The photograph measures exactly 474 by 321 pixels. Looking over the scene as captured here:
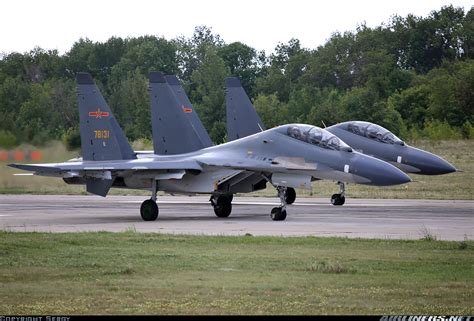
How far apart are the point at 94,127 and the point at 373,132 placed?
31.0 ft

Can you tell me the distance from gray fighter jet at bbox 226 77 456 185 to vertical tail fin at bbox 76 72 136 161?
5.98 metres

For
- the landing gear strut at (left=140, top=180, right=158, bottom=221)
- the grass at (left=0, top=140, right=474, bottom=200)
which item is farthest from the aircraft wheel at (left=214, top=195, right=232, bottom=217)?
the grass at (left=0, top=140, right=474, bottom=200)

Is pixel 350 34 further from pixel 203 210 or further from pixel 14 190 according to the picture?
pixel 203 210

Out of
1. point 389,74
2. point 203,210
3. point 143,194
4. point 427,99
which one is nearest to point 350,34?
point 389,74

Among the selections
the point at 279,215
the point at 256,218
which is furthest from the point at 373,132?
the point at 279,215

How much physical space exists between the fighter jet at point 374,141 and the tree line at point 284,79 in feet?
18.2

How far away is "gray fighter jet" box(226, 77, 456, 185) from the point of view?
32969 millimetres

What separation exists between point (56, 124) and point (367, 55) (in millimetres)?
46164

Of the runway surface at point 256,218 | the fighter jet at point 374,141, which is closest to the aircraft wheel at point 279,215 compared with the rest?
the runway surface at point 256,218

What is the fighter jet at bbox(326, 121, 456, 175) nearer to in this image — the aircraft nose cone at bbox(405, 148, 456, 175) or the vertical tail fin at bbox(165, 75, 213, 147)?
the aircraft nose cone at bbox(405, 148, 456, 175)

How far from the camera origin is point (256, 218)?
26.8 metres

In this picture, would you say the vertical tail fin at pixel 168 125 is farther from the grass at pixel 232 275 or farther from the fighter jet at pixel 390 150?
the grass at pixel 232 275

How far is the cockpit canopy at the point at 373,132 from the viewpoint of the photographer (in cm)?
3350

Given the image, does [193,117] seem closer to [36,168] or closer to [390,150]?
[390,150]
